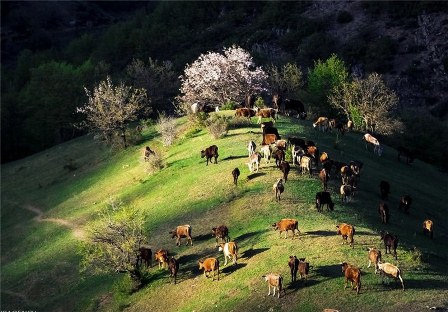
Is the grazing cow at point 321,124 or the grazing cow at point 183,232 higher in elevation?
the grazing cow at point 321,124

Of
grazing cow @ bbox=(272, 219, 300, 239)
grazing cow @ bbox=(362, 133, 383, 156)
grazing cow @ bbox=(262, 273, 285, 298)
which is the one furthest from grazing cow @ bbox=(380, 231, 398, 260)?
grazing cow @ bbox=(362, 133, 383, 156)

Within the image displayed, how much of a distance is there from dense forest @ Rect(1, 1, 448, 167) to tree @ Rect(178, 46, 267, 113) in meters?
7.88

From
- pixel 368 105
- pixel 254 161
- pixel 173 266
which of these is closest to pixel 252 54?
pixel 368 105

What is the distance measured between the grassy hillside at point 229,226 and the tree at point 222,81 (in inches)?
344

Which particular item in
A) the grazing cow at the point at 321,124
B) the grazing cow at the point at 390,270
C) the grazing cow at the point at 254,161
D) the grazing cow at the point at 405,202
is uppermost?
the grazing cow at the point at 321,124

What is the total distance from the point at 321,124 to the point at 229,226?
25782 millimetres

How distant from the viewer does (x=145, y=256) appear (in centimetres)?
3706

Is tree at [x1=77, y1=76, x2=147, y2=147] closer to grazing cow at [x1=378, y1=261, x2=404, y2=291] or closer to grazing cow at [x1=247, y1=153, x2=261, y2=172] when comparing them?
grazing cow at [x1=247, y1=153, x2=261, y2=172]

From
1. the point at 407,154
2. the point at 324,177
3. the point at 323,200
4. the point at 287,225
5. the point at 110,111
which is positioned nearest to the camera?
the point at 287,225

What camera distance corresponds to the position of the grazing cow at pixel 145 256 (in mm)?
37000

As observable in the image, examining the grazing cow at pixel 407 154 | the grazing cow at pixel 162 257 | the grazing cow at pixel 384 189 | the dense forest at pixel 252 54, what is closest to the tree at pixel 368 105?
the dense forest at pixel 252 54

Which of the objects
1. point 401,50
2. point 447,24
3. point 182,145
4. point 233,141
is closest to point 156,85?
point 182,145

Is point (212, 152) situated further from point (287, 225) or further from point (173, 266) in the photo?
point (287, 225)

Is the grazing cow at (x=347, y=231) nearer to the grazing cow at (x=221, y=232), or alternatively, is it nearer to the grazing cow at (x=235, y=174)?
the grazing cow at (x=221, y=232)
